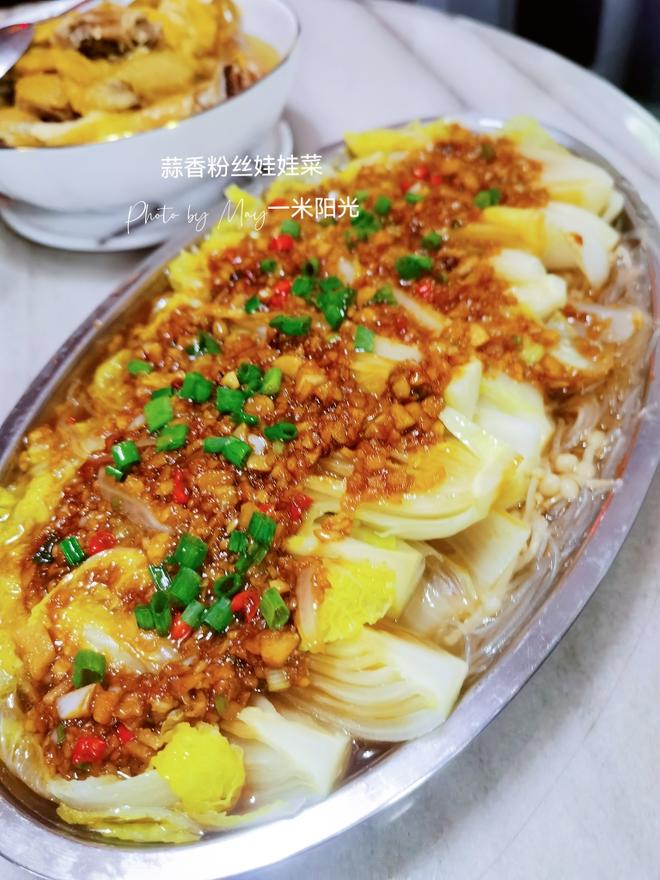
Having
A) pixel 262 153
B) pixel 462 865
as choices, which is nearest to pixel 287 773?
pixel 462 865

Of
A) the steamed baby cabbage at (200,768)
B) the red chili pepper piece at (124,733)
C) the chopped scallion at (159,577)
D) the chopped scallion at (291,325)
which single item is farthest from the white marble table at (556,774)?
the chopped scallion at (291,325)

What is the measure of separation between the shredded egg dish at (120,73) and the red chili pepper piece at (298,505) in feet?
5.18

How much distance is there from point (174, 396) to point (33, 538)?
0.50 m

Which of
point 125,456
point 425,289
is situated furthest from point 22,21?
point 125,456

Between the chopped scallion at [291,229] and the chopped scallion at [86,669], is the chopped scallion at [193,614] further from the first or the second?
the chopped scallion at [291,229]

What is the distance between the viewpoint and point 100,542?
5.66 feet

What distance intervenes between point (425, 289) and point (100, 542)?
45.1 inches

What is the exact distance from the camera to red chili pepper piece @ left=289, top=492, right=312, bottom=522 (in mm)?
1696

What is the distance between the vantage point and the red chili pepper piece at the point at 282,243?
7.57ft

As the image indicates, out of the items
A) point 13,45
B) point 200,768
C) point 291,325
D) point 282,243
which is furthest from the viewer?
point 13,45

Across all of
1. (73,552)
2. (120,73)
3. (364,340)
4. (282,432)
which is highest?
(120,73)

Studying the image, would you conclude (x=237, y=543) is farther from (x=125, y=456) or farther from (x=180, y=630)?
(x=125, y=456)

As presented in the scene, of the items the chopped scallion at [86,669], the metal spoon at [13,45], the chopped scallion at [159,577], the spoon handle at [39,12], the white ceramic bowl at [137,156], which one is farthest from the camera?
the spoon handle at [39,12]

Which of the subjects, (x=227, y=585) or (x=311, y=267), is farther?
(x=311, y=267)
